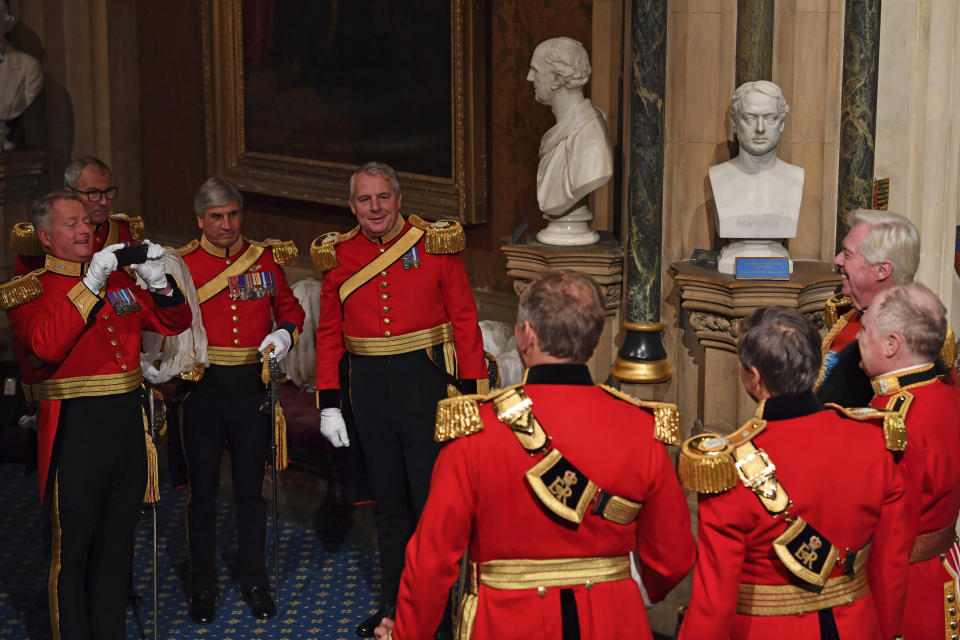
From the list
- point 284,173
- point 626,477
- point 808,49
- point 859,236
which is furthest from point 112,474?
point 284,173

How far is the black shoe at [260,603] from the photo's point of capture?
201 inches

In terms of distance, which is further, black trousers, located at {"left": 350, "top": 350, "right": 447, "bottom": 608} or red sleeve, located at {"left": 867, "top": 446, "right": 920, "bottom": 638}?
black trousers, located at {"left": 350, "top": 350, "right": 447, "bottom": 608}

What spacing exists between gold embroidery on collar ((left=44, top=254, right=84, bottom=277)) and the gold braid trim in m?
1.88

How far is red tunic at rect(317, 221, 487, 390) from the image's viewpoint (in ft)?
15.3

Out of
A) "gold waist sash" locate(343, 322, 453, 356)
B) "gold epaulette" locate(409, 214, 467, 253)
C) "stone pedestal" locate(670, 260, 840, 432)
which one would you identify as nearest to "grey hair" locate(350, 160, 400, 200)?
"gold epaulette" locate(409, 214, 467, 253)

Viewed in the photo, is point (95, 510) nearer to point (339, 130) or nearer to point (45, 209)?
point (45, 209)

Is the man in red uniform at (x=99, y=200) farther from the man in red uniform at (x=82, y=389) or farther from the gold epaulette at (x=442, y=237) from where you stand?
the gold epaulette at (x=442, y=237)

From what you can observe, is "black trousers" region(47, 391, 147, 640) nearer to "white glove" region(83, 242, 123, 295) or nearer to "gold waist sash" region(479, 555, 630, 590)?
"white glove" region(83, 242, 123, 295)

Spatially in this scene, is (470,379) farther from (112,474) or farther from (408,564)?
(408,564)

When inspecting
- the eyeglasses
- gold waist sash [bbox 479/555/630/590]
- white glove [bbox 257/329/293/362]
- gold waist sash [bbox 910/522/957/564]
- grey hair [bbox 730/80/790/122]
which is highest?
grey hair [bbox 730/80/790/122]

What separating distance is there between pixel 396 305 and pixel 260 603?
129 centimetres

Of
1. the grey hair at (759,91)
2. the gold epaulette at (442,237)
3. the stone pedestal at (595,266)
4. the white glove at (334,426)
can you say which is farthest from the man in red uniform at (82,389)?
the grey hair at (759,91)

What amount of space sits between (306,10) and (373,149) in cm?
93

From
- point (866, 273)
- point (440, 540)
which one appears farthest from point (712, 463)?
point (866, 273)
